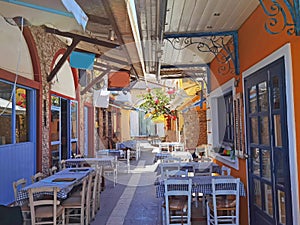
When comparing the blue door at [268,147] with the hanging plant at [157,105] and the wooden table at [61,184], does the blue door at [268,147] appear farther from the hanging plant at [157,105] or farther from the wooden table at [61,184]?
the hanging plant at [157,105]

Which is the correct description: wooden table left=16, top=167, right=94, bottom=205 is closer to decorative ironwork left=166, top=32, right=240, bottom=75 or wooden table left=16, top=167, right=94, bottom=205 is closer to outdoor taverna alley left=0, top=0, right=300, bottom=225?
outdoor taverna alley left=0, top=0, right=300, bottom=225

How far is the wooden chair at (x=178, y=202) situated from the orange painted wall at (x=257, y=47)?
0.94 meters

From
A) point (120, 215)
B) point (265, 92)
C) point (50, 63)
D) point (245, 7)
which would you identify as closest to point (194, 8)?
point (245, 7)

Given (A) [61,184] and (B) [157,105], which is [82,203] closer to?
(A) [61,184]

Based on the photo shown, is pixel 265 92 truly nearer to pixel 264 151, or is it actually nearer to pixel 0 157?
pixel 264 151

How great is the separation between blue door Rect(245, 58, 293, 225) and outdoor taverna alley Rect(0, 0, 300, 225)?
0.02m

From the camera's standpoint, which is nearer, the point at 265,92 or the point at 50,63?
the point at 265,92

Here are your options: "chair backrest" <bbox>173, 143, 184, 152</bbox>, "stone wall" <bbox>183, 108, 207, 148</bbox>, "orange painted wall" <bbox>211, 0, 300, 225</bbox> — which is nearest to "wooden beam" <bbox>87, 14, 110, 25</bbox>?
"orange painted wall" <bbox>211, 0, 300, 225</bbox>

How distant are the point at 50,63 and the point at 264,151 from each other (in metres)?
5.84

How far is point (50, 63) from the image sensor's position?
8.03m

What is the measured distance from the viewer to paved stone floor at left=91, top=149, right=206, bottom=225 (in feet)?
18.1

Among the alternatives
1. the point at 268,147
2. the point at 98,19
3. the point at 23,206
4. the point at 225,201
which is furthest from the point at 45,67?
the point at 268,147

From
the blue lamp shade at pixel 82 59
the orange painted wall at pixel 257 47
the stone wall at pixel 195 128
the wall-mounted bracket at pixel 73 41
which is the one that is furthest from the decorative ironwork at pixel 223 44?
the stone wall at pixel 195 128

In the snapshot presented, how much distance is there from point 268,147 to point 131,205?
3594 millimetres
